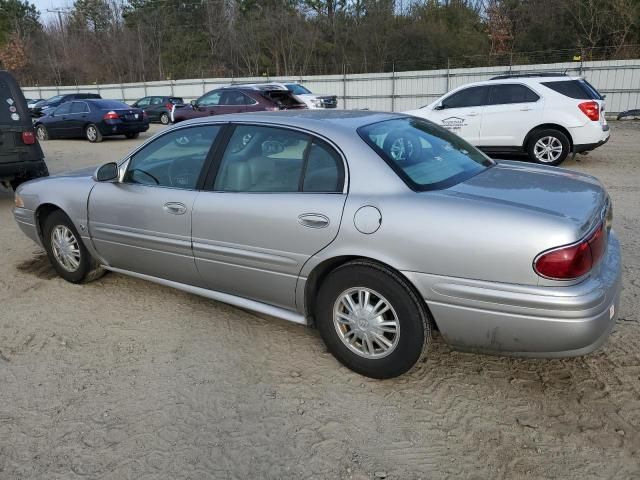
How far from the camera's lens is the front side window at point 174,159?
3750mm

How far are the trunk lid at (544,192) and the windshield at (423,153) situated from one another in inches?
4.7

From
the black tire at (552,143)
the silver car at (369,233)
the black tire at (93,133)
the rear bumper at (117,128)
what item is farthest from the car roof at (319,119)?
the black tire at (93,133)

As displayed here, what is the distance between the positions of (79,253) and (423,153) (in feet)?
10.1

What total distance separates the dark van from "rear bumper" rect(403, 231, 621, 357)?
6.84 m

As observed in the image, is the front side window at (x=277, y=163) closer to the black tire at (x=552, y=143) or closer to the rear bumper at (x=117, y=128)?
the black tire at (x=552, y=143)

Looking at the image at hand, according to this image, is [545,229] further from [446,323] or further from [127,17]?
[127,17]

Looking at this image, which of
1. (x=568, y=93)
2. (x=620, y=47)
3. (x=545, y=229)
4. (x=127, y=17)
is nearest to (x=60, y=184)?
(x=545, y=229)

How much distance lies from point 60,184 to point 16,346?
59.7 inches

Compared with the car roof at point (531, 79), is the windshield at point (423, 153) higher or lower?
lower

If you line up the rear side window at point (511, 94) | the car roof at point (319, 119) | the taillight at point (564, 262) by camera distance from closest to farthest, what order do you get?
the taillight at point (564, 262), the car roof at point (319, 119), the rear side window at point (511, 94)

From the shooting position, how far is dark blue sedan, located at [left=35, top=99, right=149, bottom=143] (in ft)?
53.6

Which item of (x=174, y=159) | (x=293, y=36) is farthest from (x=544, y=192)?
(x=293, y=36)

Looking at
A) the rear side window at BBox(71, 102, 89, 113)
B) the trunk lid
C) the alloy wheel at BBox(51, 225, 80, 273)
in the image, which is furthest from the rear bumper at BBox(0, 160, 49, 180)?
the rear side window at BBox(71, 102, 89, 113)

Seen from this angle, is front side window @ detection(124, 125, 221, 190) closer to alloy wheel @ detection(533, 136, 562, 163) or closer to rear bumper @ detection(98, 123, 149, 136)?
alloy wheel @ detection(533, 136, 562, 163)
